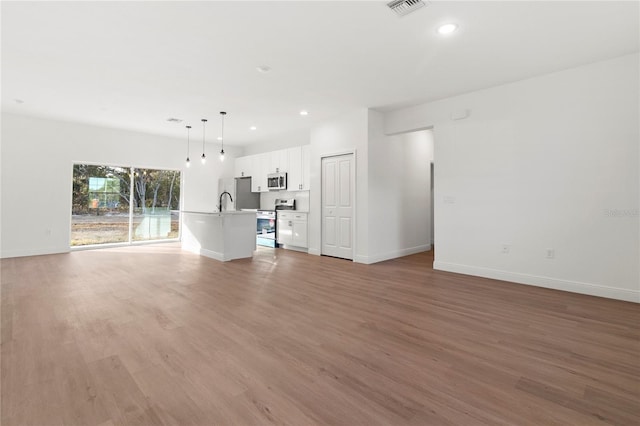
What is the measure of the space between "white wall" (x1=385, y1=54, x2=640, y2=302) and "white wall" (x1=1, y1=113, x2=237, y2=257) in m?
6.96

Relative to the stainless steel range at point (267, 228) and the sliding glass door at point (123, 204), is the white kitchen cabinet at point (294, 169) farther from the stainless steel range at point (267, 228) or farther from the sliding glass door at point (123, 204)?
the sliding glass door at point (123, 204)

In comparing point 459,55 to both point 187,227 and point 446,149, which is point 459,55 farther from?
point 187,227

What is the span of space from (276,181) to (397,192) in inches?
118

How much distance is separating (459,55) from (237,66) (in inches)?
104

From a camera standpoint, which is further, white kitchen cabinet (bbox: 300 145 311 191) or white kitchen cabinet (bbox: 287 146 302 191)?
white kitchen cabinet (bbox: 287 146 302 191)

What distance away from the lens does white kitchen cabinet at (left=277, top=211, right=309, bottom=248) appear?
264 inches

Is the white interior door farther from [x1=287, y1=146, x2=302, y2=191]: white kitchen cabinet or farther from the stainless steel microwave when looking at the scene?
the stainless steel microwave

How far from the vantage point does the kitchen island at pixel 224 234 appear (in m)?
5.65

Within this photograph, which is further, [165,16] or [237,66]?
[237,66]

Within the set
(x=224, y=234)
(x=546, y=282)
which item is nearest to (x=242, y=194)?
(x=224, y=234)

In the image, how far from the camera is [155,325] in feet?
8.77

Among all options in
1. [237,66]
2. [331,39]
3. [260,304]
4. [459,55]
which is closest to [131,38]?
[237,66]

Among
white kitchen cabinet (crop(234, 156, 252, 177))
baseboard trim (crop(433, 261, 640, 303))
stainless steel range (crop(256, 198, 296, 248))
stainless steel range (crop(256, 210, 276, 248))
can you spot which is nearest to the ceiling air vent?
baseboard trim (crop(433, 261, 640, 303))

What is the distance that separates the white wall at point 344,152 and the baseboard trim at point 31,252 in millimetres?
A: 5254
